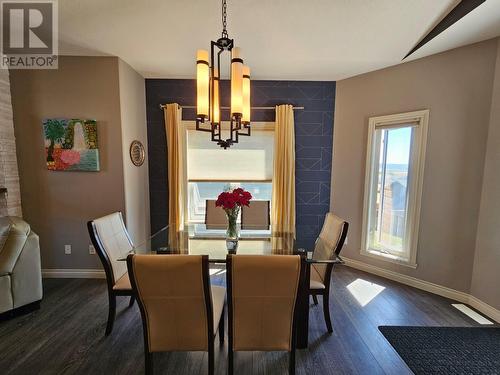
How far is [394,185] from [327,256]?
1743 mm

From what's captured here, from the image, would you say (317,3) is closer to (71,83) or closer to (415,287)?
(71,83)

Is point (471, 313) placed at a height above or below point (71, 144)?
below

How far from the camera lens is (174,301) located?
4.34 ft

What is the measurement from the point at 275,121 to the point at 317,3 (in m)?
1.62

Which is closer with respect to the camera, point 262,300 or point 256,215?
point 262,300

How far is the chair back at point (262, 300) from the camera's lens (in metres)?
1.25

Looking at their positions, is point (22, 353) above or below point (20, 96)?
below

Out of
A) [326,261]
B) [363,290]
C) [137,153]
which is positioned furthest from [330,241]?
[137,153]

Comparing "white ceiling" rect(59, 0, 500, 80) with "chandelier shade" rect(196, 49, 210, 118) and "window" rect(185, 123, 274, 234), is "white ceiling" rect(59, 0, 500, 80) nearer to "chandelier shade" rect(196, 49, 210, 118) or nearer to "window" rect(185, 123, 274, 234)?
"chandelier shade" rect(196, 49, 210, 118)

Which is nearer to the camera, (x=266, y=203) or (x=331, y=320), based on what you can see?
(x=331, y=320)

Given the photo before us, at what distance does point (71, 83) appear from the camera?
2.65 metres

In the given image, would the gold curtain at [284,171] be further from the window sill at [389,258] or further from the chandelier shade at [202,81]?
the chandelier shade at [202,81]

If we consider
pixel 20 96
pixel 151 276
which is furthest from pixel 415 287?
pixel 20 96

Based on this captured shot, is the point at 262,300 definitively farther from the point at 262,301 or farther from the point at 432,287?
the point at 432,287
